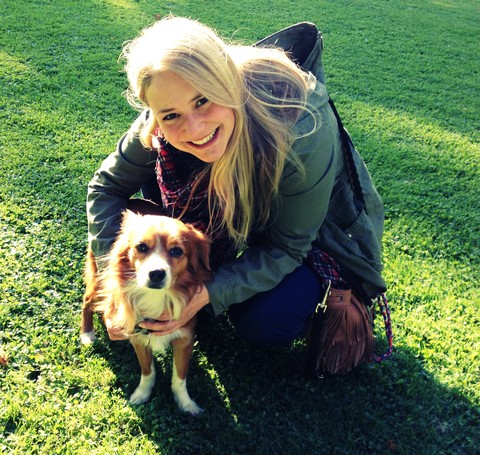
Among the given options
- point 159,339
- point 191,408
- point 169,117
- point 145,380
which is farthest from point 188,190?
point 191,408

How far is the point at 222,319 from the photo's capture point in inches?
114

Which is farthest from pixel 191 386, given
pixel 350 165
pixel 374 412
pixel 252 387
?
pixel 350 165

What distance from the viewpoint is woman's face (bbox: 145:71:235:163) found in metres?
1.82

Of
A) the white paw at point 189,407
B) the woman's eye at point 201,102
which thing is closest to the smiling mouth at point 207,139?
the woman's eye at point 201,102

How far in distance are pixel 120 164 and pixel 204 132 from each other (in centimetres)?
78

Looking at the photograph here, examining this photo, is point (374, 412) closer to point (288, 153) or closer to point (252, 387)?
point (252, 387)

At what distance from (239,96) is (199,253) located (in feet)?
2.41

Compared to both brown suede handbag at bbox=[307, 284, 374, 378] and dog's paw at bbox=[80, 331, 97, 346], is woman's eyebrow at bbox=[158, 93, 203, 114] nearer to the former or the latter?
brown suede handbag at bbox=[307, 284, 374, 378]

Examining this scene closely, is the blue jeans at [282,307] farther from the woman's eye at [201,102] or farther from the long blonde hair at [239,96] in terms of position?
the woman's eye at [201,102]

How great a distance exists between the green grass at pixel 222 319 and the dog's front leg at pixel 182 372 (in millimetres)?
53

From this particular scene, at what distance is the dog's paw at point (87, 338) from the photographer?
2658 mm

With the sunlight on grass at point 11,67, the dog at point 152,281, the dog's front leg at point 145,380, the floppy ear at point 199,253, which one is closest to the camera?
the dog at point 152,281

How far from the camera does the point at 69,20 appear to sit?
6.98 meters

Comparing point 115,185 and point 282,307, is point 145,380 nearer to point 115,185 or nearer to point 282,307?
point 282,307
